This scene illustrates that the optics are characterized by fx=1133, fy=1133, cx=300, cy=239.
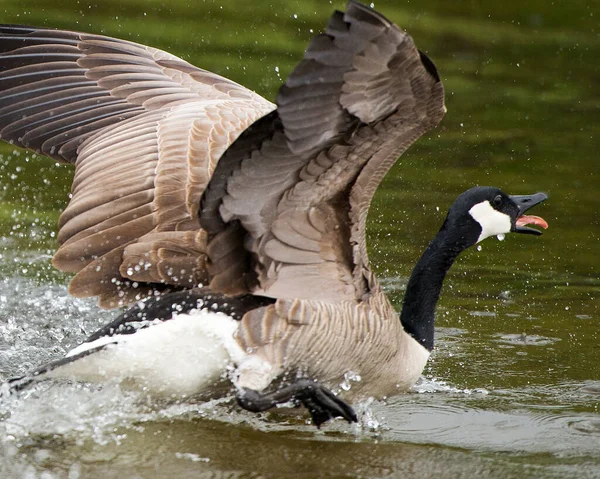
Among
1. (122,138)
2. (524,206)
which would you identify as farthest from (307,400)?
(122,138)

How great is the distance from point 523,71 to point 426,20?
1.53m

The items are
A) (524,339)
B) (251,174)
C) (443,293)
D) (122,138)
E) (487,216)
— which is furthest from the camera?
(443,293)

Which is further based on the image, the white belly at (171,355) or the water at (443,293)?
the white belly at (171,355)

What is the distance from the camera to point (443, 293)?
7527 mm

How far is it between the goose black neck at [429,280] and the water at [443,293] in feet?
1.32

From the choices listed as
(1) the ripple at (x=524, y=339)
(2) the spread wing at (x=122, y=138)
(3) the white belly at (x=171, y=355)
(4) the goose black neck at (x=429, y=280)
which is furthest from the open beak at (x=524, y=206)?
(3) the white belly at (x=171, y=355)

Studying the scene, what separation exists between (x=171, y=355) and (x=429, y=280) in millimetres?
1510

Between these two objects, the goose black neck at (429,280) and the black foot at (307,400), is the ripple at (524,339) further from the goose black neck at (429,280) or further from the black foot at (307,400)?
the black foot at (307,400)

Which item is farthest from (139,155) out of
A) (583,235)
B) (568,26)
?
(568,26)

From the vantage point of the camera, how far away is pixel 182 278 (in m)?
5.50

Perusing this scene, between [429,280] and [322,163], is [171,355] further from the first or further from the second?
[429,280]

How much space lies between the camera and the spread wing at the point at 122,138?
5566 millimetres

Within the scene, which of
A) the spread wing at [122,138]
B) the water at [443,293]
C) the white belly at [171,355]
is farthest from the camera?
the spread wing at [122,138]

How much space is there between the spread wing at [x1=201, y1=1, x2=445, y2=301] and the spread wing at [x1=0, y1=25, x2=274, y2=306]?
426 millimetres
